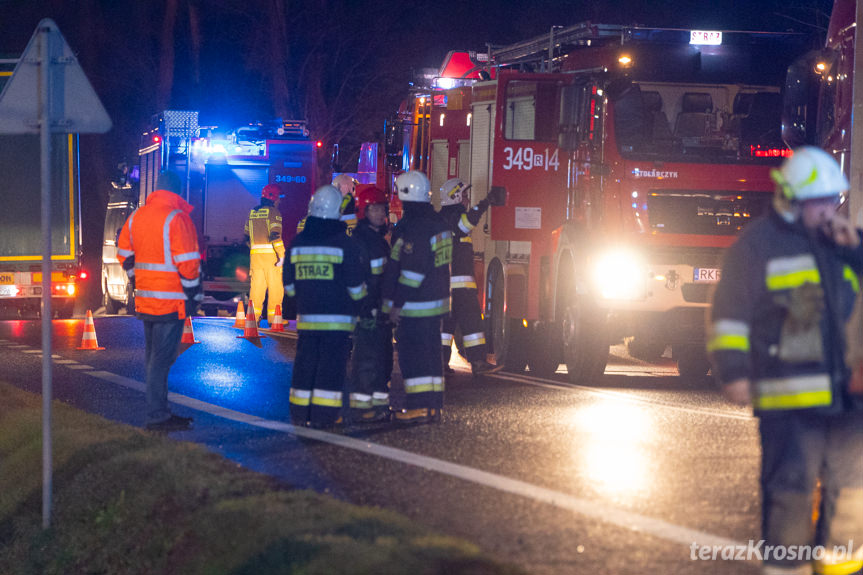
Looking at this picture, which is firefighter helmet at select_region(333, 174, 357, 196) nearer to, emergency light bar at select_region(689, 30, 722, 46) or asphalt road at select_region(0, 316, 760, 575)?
asphalt road at select_region(0, 316, 760, 575)

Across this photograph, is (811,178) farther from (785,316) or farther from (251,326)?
(251,326)

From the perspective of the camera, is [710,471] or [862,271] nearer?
[862,271]

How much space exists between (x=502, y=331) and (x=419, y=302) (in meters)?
4.61

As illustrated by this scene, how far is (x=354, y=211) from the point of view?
1159 centimetres

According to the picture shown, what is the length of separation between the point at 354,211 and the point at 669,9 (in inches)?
884

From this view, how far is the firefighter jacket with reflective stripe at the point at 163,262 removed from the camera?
9.78 m

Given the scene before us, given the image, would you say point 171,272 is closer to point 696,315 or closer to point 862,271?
point 696,315

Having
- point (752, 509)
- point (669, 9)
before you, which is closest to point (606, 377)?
point (752, 509)

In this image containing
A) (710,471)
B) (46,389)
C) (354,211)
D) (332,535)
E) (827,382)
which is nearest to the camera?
(827,382)

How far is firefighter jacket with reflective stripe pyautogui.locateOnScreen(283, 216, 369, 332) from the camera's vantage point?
9617 millimetres

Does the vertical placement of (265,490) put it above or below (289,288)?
below

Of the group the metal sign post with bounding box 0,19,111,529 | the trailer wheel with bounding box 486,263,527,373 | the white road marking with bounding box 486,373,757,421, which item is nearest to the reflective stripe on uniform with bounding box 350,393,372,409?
the white road marking with bounding box 486,373,757,421

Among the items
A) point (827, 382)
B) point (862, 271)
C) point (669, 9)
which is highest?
point (669, 9)

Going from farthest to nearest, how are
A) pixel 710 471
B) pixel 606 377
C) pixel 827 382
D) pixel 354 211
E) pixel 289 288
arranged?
pixel 606 377, pixel 354 211, pixel 289 288, pixel 710 471, pixel 827 382
